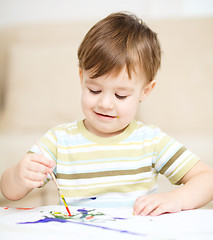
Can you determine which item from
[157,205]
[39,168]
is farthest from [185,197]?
[39,168]

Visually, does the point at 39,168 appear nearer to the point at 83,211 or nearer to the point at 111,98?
the point at 83,211

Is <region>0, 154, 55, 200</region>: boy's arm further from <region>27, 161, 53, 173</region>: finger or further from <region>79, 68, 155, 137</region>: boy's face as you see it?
<region>79, 68, 155, 137</region>: boy's face

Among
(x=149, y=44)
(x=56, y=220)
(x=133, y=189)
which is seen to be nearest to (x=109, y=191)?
(x=133, y=189)

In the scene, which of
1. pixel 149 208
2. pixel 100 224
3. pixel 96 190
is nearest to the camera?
pixel 100 224

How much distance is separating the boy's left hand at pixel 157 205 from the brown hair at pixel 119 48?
0.32m

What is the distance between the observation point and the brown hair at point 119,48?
2.98 ft

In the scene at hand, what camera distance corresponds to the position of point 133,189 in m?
1.03

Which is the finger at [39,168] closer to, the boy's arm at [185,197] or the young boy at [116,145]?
the young boy at [116,145]

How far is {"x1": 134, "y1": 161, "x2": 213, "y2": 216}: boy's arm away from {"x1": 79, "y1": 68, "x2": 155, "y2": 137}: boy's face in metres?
0.22

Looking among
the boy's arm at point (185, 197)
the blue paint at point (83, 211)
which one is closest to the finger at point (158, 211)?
the boy's arm at point (185, 197)

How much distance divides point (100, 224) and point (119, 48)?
1.44 feet

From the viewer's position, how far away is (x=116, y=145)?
1.03m

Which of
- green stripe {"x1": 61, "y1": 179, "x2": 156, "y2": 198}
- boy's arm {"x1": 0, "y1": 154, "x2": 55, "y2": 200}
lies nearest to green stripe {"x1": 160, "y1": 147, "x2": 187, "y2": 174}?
green stripe {"x1": 61, "y1": 179, "x2": 156, "y2": 198}

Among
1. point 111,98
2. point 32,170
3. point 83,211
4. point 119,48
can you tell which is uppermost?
point 119,48
